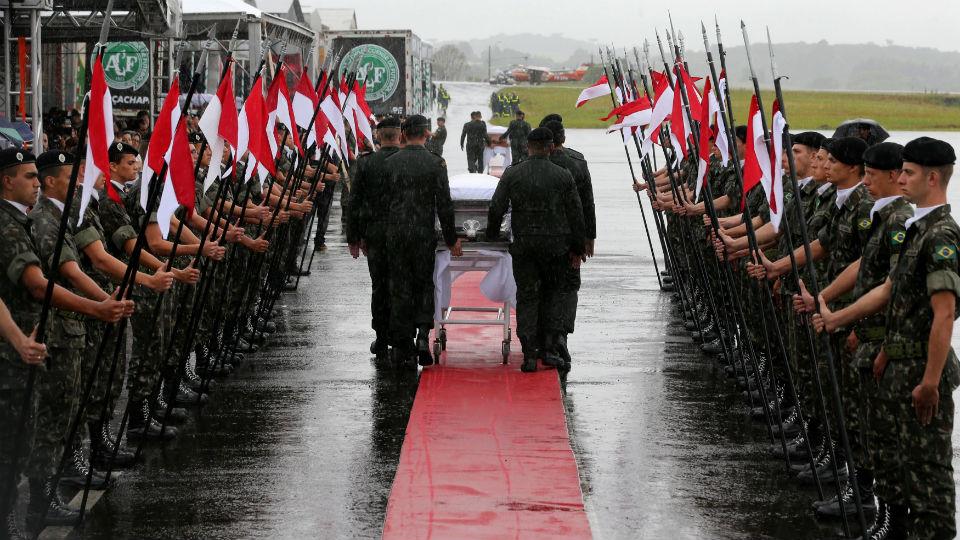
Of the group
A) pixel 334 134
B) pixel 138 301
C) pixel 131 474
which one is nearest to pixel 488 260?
pixel 334 134

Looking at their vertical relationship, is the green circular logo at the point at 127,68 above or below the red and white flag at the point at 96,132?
above

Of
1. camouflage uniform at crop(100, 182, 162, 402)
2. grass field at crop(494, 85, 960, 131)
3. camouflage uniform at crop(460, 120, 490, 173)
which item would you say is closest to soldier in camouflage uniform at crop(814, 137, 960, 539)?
camouflage uniform at crop(100, 182, 162, 402)

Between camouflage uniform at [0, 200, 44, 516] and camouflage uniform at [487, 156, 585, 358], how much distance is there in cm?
495

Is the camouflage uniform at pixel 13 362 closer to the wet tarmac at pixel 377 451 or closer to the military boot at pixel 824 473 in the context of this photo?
the wet tarmac at pixel 377 451

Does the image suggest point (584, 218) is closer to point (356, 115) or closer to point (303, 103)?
point (303, 103)

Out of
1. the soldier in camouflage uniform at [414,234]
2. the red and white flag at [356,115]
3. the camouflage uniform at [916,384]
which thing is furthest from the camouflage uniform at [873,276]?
the red and white flag at [356,115]

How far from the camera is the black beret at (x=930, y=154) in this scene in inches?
233

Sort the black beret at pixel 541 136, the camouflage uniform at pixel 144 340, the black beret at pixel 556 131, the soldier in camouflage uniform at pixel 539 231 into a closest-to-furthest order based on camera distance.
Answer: the camouflage uniform at pixel 144 340 < the soldier in camouflage uniform at pixel 539 231 < the black beret at pixel 541 136 < the black beret at pixel 556 131

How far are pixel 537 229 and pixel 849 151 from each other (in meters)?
3.79

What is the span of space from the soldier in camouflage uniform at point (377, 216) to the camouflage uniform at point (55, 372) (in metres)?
4.61

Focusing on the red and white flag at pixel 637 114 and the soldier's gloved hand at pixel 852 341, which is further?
the red and white flag at pixel 637 114

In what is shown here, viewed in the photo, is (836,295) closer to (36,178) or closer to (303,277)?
(36,178)

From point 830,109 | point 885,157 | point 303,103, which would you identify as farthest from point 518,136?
point 830,109

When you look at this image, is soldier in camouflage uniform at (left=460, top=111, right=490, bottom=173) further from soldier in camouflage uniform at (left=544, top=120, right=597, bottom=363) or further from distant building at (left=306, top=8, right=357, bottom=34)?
distant building at (left=306, top=8, right=357, bottom=34)
